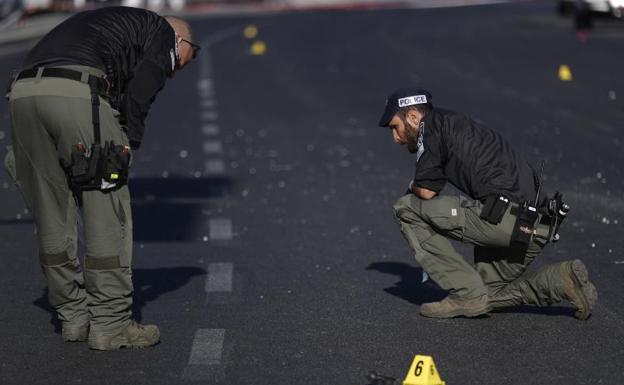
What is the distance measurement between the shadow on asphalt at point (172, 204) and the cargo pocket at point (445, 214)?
3453mm

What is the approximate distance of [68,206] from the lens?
7.44m

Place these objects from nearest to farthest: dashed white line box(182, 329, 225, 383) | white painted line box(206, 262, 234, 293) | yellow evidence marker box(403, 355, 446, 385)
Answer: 1. yellow evidence marker box(403, 355, 446, 385)
2. dashed white line box(182, 329, 225, 383)
3. white painted line box(206, 262, 234, 293)

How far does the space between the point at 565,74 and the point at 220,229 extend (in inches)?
536

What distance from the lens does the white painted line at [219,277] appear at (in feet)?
29.6

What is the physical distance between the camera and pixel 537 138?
16.9 m

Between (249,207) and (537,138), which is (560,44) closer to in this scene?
(537,138)

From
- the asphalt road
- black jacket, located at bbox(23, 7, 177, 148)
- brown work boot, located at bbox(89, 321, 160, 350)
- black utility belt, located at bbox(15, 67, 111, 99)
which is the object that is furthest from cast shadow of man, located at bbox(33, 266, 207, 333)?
black utility belt, located at bbox(15, 67, 111, 99)

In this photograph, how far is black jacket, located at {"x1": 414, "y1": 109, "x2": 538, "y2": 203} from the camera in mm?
7789

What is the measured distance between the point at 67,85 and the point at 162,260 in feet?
10.2

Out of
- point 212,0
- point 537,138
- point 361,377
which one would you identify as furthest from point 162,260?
point 212,0

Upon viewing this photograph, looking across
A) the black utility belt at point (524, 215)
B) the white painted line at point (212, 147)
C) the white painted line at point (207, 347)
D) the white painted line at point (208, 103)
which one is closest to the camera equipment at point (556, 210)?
the black utility belt at point (524, 215)

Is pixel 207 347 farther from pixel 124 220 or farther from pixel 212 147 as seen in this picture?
pixel 212 147

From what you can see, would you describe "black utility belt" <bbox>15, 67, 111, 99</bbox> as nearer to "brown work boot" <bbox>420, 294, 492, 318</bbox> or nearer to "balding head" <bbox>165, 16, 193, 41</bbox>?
"balding head" <bbox>165, 16, 193, 41</bbox>

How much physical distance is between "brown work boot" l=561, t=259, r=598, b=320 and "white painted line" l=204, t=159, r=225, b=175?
24.3 feet
